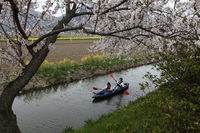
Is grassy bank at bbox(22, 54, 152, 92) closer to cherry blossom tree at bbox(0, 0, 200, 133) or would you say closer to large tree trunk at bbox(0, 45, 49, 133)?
cherry blossom tree at bbox(0, 0, 200, 133)

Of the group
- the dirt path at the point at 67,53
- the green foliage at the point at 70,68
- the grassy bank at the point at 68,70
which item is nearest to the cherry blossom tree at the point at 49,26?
the grassy bank at the point at 68,70

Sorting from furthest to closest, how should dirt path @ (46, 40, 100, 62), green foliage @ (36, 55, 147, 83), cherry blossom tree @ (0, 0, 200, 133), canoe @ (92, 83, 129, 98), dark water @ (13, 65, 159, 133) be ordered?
1. dirt path @ (46, 40, 100, 62)
2. green foliage @ (36, 55, 147, 83)
3. canoe @ (92, 83, 129, 98)
4. dark water @ (13, 65, 159, 133)
5. cherry blossom tree @ (0, 0, 200, 133)

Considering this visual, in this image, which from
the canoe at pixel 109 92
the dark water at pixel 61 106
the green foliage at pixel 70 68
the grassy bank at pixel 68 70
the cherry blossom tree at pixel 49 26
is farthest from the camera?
the green foliage at pixel 70 68

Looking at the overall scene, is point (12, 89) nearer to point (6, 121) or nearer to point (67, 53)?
point (6, 121)

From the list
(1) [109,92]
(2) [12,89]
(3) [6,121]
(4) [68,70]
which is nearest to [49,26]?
(2) [12,89]

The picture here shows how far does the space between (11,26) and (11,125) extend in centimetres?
244

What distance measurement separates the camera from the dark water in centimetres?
944

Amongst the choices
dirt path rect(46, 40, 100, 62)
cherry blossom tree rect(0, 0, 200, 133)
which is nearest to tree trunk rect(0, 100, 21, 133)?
cherry blossom tree rect(0, 0, 200, 133)

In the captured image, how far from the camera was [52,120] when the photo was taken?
979 cm

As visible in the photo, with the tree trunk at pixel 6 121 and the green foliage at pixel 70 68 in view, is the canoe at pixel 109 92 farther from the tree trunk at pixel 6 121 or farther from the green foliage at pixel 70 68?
the tree trunk at pixel 6 121

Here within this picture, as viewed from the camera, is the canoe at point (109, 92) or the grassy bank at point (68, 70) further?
the grassy bank at point (68, 70)

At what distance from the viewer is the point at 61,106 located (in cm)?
→ 1149

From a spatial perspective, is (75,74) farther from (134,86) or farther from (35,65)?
(35,65)

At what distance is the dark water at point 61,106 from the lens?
944 cm
